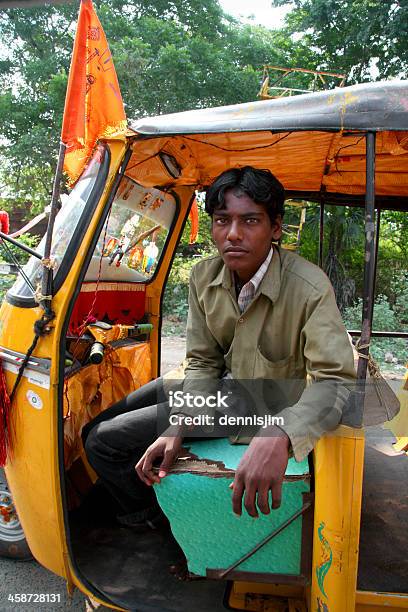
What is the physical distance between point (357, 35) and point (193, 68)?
391 cm

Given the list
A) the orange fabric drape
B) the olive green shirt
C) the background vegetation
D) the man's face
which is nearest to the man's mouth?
the man's face

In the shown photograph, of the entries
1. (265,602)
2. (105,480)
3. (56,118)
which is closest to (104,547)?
(105,480)

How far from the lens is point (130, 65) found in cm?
1233

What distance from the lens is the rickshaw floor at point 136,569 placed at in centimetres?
217

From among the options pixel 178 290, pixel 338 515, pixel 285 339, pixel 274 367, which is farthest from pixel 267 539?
pixel 178 290

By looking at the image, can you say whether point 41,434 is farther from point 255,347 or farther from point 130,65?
point 130,65

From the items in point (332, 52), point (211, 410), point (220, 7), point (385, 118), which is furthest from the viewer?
point (220, 7)

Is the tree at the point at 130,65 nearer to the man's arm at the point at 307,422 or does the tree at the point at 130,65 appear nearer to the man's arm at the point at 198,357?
the man's arm at the point at 198,357

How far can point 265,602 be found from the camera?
2162 mm

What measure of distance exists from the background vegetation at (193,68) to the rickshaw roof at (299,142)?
5645 millimetres

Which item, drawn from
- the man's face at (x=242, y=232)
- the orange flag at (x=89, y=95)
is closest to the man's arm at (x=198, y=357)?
the man's face at (x=242, y=232)

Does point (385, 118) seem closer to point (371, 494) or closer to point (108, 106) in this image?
point (108, 106)

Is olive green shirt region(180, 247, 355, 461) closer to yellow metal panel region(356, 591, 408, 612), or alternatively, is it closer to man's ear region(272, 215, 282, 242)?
man's ear region(272, 215, 282, 242)

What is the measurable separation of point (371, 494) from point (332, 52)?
12437 mm
